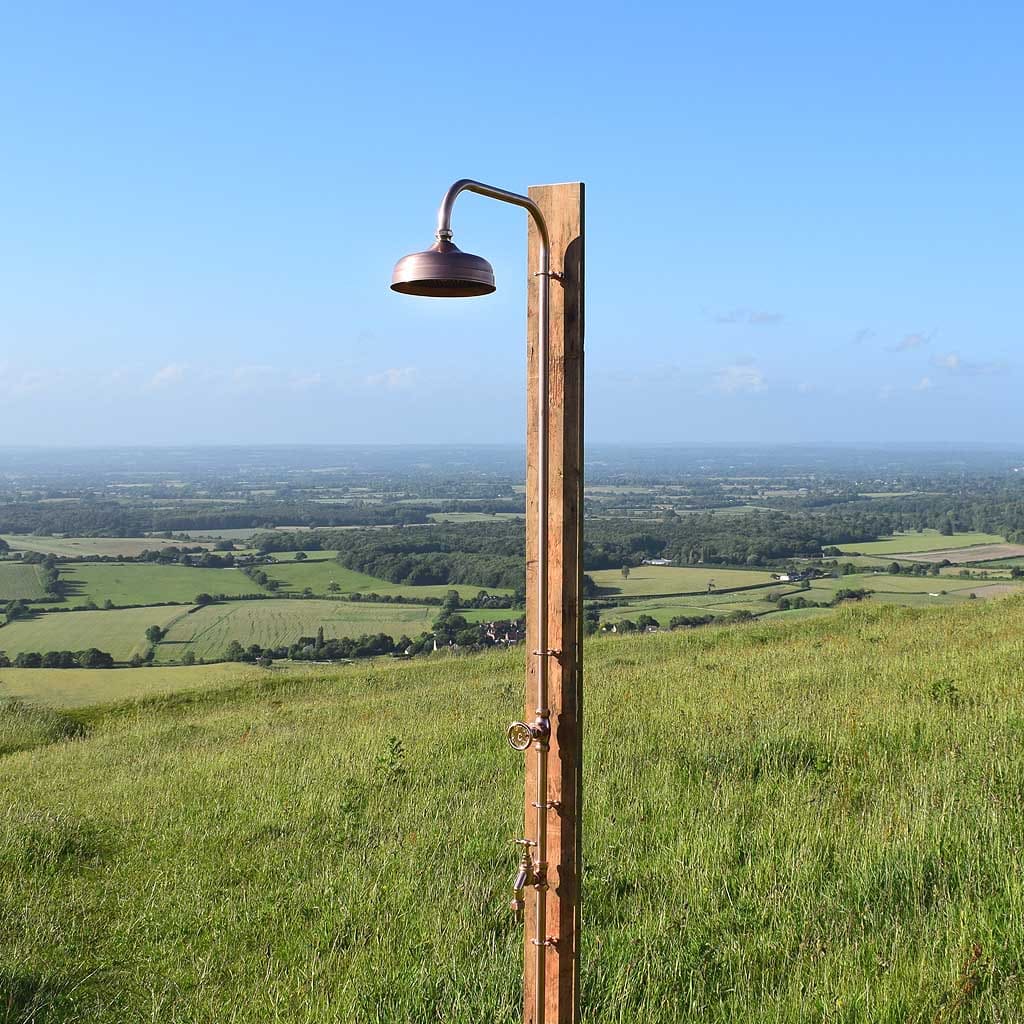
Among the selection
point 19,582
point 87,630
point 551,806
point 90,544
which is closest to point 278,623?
point 87,630

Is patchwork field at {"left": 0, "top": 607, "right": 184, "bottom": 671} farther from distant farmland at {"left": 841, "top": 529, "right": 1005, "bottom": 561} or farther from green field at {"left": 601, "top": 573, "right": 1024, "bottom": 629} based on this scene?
distant farmland at {"left": 841, "top": 529, "right": 1005, "bottom": 561}

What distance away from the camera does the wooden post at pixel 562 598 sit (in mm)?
3447

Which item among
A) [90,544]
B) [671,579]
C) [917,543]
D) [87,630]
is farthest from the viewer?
[90,544]

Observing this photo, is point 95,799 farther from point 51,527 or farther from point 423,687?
point 51,527

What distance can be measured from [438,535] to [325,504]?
3633cm

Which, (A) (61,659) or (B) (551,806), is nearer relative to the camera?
(B) (551,806)

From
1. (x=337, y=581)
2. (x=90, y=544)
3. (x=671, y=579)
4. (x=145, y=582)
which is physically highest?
(x=671, y=579)

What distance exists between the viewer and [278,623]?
136ft

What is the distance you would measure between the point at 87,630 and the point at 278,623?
842 cm

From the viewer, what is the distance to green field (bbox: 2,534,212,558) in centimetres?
7256

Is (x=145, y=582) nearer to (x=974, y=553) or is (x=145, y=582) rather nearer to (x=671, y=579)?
(x=671, y=579)

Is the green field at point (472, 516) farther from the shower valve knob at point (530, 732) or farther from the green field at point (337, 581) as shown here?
the shower valve knob at point (530, 732)

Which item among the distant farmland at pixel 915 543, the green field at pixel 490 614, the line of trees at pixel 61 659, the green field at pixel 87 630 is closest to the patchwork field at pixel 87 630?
the green field at pixel 87 630

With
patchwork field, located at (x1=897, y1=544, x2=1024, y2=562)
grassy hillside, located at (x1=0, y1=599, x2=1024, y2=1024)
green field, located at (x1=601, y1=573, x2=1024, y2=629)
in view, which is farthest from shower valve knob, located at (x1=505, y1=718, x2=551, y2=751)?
patchwork field, located at (x1=897, y1=544, x2=1024, y2=562)
